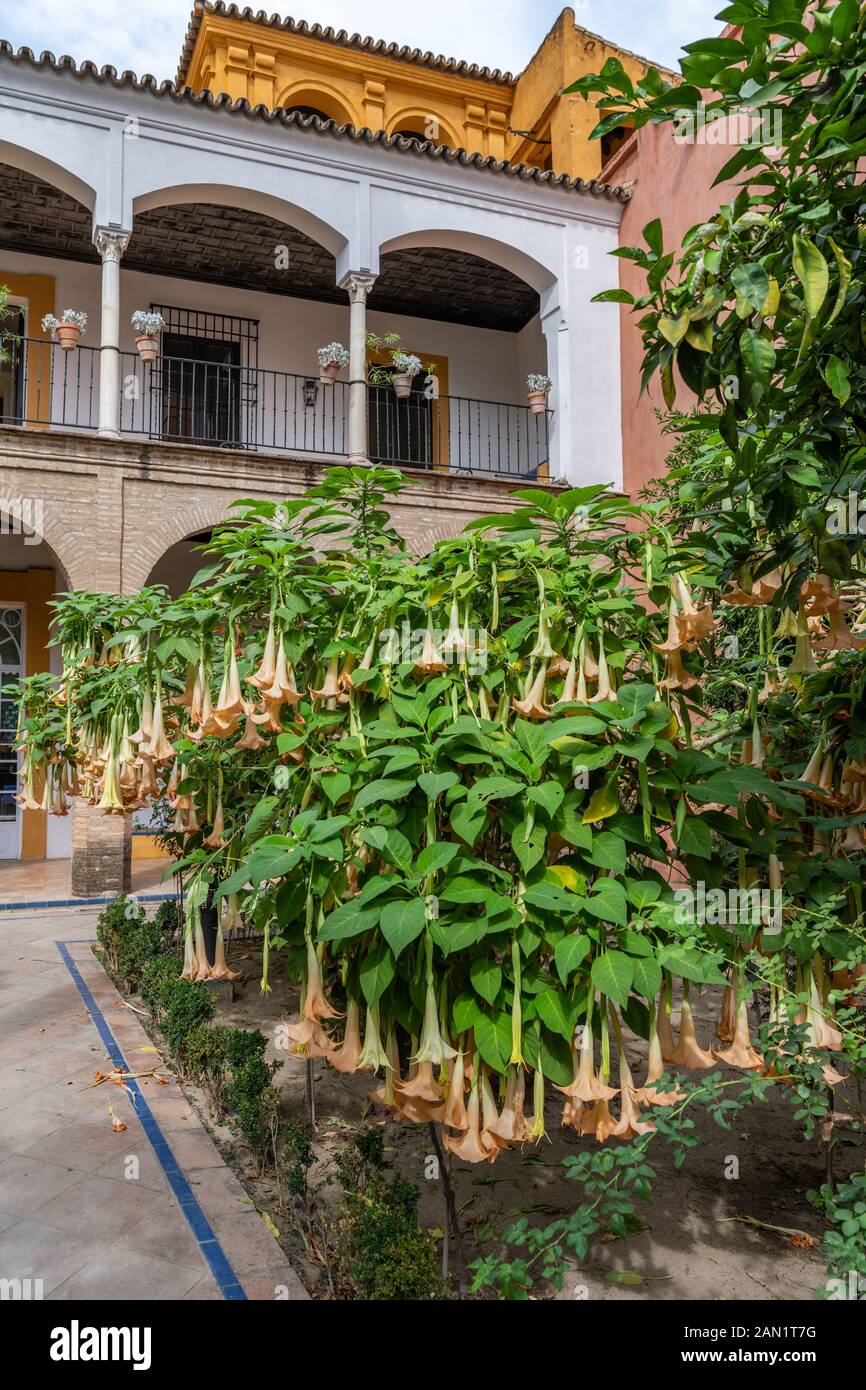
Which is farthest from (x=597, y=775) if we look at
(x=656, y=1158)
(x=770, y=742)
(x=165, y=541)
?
(x=165, y=541)

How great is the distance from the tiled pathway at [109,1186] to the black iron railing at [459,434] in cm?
1061

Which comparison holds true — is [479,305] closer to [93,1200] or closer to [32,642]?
[32,642]

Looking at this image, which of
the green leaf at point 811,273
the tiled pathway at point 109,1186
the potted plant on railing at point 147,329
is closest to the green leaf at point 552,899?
the green leaf at point 811,273

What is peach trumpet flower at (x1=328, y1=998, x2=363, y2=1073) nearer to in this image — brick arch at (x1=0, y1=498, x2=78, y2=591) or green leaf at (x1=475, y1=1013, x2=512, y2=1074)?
green leaf at (x1=475, y1=1013, x2=512, y2=1074)

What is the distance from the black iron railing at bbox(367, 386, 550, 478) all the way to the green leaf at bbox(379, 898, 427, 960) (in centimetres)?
1318

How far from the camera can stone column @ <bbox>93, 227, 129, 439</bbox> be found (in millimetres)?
10969

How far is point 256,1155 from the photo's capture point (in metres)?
4.10

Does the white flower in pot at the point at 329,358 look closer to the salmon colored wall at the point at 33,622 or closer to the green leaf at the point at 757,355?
the salmon colored wall at the point at 33,622

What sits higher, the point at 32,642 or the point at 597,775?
the point at 32,642

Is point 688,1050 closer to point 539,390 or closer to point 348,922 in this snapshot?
point 348,922

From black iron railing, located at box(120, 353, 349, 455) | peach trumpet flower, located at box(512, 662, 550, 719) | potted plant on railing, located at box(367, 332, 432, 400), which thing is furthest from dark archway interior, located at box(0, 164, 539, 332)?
peach trumpet flower, located at box(512, 662, 550, 719)

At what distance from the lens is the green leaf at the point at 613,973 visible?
1.87m

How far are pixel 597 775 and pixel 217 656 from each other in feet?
6.29
